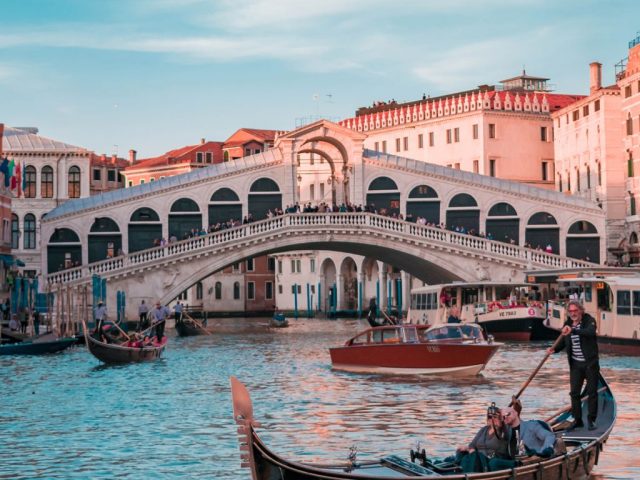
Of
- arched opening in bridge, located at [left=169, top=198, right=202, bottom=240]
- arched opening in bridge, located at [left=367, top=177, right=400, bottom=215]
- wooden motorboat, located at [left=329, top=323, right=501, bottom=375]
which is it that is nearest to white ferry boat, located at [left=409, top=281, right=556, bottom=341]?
arched opening in bridge, located at [left=367, top=177, right=400, bottom=215]

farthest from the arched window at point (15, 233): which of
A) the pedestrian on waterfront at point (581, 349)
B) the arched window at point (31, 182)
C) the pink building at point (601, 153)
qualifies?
the pedestrian on waterfront at point (581, 349)

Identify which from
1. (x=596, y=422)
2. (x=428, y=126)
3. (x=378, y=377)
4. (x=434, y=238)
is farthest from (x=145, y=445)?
(x=428, y=126)

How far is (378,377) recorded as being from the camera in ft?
84.6

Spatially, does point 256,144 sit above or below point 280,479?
above

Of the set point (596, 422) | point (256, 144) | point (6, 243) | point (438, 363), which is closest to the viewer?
point (596, 422)

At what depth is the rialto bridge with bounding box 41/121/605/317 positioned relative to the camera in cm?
4544

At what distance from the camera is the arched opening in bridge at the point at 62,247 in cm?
4869

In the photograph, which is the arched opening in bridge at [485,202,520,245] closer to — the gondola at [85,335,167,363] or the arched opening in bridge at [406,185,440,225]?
the arched opening in bridge at [406,185,440,225]

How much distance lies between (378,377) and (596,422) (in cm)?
1186

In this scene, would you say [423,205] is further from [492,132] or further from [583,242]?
[492,132]

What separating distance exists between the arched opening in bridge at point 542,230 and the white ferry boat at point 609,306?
12.7 metres

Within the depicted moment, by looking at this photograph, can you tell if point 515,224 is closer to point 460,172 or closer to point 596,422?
point 460,172

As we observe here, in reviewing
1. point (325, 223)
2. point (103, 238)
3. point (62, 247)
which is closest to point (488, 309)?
point (325, 223)

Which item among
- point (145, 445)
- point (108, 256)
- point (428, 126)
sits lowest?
point (145, 445)
